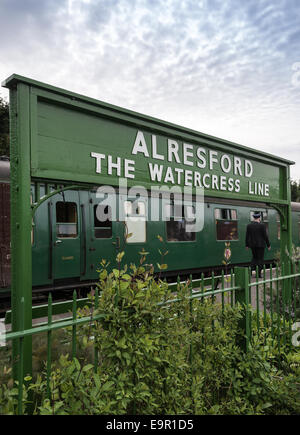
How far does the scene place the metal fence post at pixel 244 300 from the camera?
10.0 ft

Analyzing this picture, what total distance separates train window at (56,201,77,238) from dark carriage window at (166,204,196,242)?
274 centimetres

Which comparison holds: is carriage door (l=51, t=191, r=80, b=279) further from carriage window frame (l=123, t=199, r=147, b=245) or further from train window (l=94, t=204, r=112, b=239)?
carriage window frame (l=123, t=199, r=147, b=245)

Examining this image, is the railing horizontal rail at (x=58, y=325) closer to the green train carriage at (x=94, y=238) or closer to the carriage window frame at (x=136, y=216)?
the green train carriage at (x=94, y=238)

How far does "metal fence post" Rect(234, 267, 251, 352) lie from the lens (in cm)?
305

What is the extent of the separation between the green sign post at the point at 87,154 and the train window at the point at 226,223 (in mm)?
7111

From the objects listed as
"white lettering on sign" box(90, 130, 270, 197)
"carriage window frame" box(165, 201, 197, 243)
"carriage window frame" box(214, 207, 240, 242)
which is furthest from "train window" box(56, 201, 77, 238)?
"carriage window frame" box(214, 207, 240, 242)

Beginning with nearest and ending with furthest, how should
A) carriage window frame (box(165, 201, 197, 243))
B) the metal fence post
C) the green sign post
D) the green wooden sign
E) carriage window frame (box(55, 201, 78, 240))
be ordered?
the green sign post < the green wooden sign < the metal fence post < carriage window frame (box(55, 201, 78, 240)) < carriage window frame (box(165, 201, 197, 243))

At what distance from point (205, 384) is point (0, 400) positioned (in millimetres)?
1597

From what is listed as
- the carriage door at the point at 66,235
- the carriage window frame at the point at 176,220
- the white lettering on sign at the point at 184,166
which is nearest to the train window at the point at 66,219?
the carriage door at the point at 66,235

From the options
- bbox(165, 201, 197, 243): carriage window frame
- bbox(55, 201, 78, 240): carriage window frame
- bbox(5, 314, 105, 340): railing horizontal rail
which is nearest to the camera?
bbox(5, 314, 105, 340): railing horizontal rail

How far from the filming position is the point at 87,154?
2564 mm

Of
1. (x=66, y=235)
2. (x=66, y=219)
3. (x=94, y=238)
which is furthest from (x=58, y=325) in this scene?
(x=94, y=238)

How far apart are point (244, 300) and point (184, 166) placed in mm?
1301
